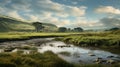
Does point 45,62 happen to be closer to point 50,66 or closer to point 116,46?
point 50,66

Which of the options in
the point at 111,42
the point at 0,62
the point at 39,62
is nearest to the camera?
the point at 0,62

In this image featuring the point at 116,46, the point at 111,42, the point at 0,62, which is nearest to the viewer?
the point at 0,62

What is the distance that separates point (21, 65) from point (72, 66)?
293 inches

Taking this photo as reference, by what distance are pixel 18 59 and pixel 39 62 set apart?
3268 mm

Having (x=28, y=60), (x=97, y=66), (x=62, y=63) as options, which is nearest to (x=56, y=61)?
(x=62, y=63)

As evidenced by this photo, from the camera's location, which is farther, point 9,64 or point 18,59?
point 18,59

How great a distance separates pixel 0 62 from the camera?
2720cm

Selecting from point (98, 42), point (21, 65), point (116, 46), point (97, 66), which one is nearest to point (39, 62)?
point (21, 65)

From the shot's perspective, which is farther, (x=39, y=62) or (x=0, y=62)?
(x=39, y=62)

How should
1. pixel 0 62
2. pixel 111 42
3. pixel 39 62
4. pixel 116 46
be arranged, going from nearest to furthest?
pixel 0 62 → pixel 39 62 → pixel 116 46 → pixel 111 42

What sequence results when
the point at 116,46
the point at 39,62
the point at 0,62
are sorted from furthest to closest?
the point at 116,46
the point at 39,62
the point at 0,62

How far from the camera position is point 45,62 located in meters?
30.4

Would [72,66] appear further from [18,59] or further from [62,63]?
[18,59]

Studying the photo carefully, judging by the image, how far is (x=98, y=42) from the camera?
74562 millimetres
